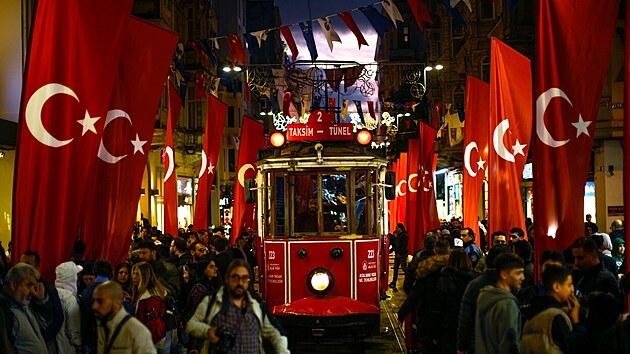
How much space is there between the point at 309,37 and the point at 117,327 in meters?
16.3

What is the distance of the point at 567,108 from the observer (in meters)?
9.81

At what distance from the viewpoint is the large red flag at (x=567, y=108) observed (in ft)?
32.0

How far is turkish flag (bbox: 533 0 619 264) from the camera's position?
9766 millimetres

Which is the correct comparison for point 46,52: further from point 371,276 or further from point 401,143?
point 401,143

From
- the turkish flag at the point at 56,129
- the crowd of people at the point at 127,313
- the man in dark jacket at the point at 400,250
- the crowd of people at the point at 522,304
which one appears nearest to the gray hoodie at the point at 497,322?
the crowd of people at the point at 522,304

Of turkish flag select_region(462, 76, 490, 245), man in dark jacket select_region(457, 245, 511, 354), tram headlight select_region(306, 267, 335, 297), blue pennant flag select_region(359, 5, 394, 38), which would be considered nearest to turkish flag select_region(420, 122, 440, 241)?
turkish flag select_region(462, 76, 490, 245)

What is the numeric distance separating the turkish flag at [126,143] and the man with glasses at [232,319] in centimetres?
418

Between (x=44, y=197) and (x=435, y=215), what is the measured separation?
15858mm

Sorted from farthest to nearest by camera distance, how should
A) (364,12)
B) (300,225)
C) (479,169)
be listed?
(364,12), (479,169), (300,225)

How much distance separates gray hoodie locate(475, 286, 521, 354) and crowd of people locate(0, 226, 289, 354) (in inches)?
66.4

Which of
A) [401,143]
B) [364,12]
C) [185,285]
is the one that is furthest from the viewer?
[401,143]

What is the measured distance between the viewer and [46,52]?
895 centimetres

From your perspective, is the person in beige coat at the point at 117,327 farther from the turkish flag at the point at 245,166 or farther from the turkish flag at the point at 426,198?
the turkish flag at the point at 426,198

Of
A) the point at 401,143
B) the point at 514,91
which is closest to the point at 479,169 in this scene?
the point at 514,91
